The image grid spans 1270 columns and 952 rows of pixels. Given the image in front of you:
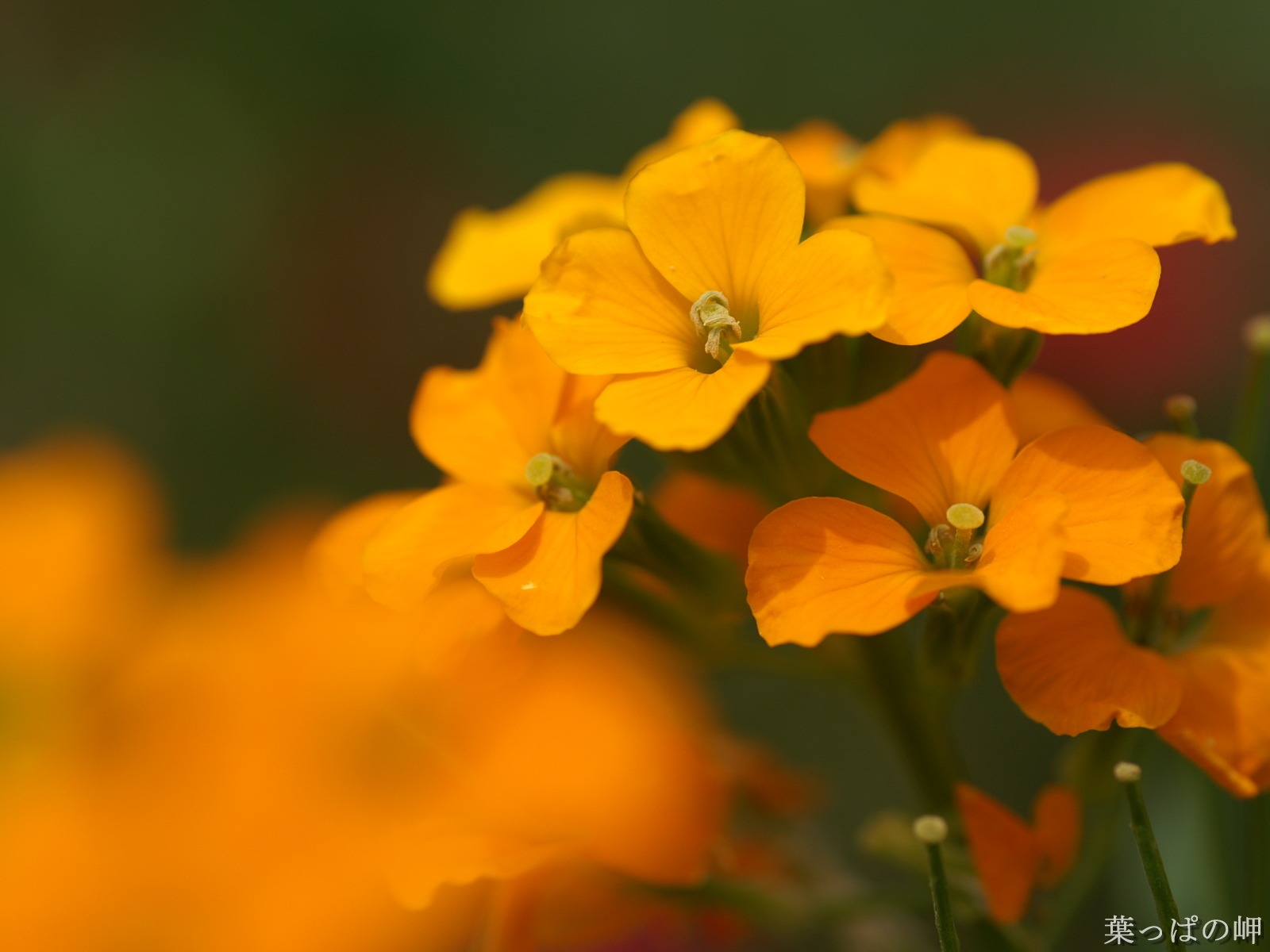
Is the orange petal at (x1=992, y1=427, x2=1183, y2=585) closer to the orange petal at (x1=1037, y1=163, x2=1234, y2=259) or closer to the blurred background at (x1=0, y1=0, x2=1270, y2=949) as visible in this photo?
the orange petal at (x1=1037, y1=163, x2=1234, y2=259)

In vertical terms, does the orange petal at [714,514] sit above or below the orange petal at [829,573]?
below

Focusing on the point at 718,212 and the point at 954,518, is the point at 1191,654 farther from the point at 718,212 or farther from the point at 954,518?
the point at 718,212

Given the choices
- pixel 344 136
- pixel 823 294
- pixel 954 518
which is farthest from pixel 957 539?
pixel 344 136

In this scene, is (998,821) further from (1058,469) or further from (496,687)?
(496,687)

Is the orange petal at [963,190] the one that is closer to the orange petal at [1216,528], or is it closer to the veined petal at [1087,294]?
the veined petal at [1087,294]

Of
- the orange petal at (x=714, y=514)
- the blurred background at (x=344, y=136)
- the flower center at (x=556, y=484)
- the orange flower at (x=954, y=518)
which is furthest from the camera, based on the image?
the blurred background at (x=344, y=136)

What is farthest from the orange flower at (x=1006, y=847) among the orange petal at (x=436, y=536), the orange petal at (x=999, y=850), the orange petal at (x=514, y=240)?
the orange petal at (x=514, y=240)
